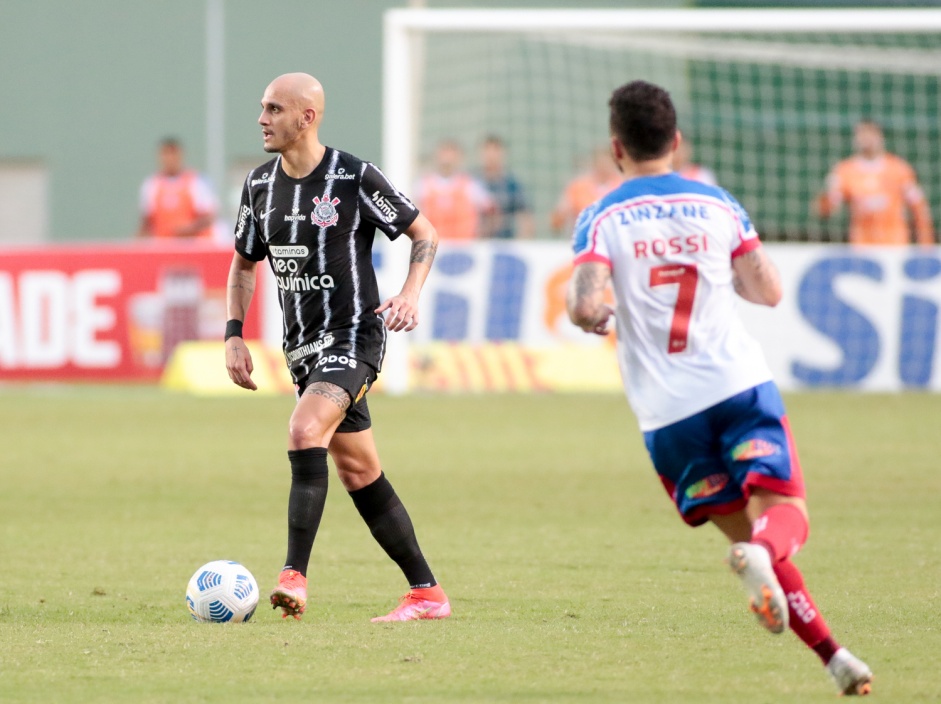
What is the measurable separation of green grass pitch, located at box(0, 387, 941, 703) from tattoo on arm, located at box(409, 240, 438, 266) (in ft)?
4.41

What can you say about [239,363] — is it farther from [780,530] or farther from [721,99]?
[721,99]

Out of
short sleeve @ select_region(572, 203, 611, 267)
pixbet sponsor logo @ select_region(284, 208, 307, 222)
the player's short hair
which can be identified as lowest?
pixbet sponsor logo @ select_region(284, 208, 307, 222)

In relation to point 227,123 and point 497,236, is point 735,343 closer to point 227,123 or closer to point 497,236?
point 497,236

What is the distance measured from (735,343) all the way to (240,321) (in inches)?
91.6

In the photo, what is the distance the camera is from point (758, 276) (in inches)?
187

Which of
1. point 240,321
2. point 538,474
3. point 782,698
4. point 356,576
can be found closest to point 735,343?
point 782,698

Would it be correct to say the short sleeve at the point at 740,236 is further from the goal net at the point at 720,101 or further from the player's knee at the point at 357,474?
the goal net at the point at 720,101

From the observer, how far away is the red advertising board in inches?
687

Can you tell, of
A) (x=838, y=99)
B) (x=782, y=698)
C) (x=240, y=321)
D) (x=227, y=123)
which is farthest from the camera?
(x=227, y=123)

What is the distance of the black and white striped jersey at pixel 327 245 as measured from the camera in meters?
6.08

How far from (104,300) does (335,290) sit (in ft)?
39.0

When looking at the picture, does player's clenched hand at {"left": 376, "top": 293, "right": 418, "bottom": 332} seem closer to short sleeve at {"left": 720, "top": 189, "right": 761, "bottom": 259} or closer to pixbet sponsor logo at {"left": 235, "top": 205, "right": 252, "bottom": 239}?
pixbet sponsor logo at {"left": 235, "top": 205, "right": 252, "bottom": 239}

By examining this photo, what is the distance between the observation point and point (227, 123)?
30453 millimetres

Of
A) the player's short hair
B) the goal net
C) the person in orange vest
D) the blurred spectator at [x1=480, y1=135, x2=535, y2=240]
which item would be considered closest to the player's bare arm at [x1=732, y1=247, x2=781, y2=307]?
the player's short hair
